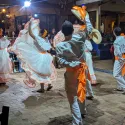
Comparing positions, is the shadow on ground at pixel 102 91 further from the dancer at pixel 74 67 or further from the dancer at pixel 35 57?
the dancer at pixel 74 67

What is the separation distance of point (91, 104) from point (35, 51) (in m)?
2.48

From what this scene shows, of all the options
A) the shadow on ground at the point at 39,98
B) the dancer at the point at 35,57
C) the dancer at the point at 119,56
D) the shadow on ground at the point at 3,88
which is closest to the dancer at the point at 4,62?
the shadow on ground at the point at 3,88

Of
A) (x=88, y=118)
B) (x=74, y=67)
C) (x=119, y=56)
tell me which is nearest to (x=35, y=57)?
(x=119, y=56)

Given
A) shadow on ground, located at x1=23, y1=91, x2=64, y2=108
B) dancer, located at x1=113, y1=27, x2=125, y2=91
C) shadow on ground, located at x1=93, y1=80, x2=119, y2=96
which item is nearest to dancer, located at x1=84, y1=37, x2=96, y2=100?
shadow on ground, located at x1=93, y1=80, x2=119, y2=96

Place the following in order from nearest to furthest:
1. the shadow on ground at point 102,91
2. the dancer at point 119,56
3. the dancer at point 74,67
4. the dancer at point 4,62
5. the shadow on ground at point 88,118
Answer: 1. the dancer at point 74,67
2. the shadow on ground at point 88,118
3. the dancer at point 119,56
4. the shadow on ground at point 102,91
5. the dancer at point 4,62

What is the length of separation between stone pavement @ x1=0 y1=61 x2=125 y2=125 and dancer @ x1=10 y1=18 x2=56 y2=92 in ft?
1.74

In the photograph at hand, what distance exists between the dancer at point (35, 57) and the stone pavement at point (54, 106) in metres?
0.53

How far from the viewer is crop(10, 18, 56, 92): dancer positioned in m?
6.88

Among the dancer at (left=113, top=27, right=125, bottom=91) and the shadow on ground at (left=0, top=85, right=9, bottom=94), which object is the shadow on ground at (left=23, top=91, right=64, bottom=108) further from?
the dancer at (left=113, top=27, right=125, bottom=91)

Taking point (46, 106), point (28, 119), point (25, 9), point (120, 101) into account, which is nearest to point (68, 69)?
point (28, 119)

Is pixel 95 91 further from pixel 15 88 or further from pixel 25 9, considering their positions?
pixel 25 9

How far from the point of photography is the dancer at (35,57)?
22.6 ft

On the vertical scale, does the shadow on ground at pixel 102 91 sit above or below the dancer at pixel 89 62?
below

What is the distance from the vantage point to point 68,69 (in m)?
4.11
